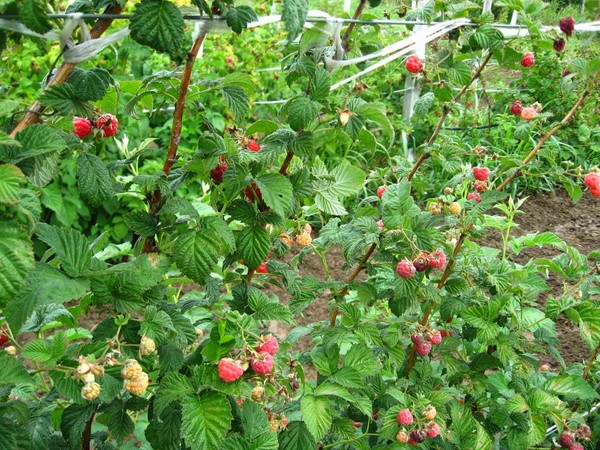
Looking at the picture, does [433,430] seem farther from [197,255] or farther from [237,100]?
[237,100]

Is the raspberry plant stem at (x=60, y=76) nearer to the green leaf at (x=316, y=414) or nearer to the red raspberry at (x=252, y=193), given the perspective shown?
the red raspberry at (x=252, y=193)

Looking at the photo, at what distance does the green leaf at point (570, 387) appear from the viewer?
1744 millimetres

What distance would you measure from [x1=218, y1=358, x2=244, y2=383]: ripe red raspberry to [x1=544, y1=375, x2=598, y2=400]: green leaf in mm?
996

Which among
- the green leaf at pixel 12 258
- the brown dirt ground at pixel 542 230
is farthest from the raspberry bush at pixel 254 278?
the brown dirt ground at pixel 542 230

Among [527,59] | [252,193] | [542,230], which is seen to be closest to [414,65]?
[527,59]

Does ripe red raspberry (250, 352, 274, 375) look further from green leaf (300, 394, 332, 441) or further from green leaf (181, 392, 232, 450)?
green leaf (300, 394, 332, 441)

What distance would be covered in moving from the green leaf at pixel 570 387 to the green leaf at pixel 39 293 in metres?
1.26

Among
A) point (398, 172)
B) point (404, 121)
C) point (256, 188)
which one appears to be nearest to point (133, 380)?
point (256, 188)

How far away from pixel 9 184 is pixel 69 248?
0.85ft

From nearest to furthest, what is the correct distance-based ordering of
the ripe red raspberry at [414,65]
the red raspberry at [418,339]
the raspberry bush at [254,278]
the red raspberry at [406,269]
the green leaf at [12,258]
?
the green leaf at [12,258], the raspberry bush at [254,278], the red raspberry at [406,269], the red raspberry at [418,339], the ripe red raspberry at [414,65]

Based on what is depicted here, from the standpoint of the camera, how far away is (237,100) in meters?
1.32

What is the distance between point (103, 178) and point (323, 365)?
2.12 feet

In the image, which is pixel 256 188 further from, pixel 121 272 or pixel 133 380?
pixel 133 380

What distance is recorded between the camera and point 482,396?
5.90ft
